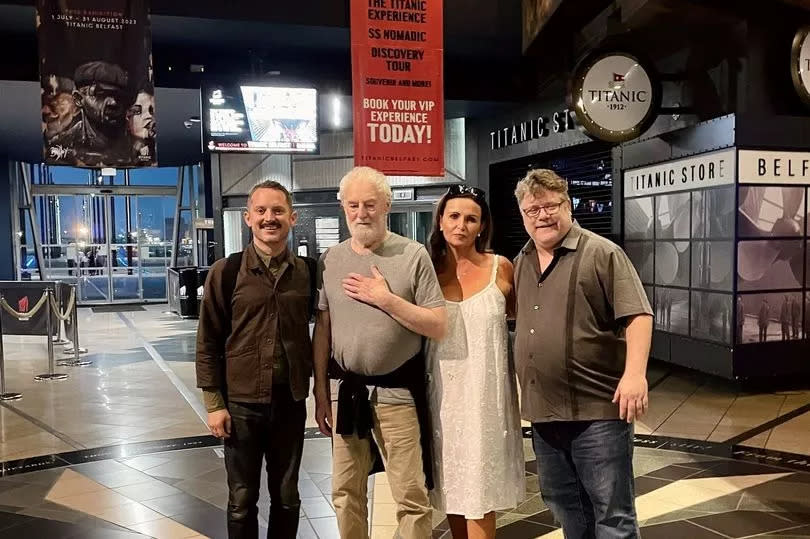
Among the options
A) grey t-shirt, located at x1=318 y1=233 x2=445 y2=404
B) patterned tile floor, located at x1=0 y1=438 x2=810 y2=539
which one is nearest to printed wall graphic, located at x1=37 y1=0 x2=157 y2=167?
patterned tile floor, located at x1=0 y1=438 x2=810 y2=539

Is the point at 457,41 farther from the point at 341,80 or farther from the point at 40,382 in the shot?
the point at 40,382

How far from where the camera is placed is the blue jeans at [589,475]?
2.21 m

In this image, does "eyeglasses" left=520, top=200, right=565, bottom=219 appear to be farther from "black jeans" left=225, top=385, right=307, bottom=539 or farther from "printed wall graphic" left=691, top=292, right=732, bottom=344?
"printed wall graphic" left=691, top=292, right=732, bottom=344

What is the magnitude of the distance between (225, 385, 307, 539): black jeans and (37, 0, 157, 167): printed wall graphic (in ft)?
13.2

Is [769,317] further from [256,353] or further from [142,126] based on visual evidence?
[142,126]

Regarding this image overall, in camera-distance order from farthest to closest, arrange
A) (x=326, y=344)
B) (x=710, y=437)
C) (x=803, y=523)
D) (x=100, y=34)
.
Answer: (x=100, y=34) → (x=710, y=437) → (x=803, y=523) → (x=326, y=344)

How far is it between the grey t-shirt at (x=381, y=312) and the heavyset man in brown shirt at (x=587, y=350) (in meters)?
0.39

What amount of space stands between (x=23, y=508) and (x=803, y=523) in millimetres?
4246

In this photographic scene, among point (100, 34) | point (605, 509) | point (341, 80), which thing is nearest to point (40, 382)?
point (100, 34)

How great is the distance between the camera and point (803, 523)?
338 centimetres

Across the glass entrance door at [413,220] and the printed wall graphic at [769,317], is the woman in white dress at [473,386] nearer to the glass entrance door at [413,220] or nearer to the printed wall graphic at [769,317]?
the printed wall graphic at [769,317]

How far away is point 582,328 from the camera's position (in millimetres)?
2223

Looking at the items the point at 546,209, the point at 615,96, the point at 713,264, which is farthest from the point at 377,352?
the point at 713,264


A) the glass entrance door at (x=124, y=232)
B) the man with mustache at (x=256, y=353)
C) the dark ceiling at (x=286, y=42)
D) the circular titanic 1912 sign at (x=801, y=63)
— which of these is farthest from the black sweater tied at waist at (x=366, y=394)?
the glass entrance door at (x=124, y=232)
